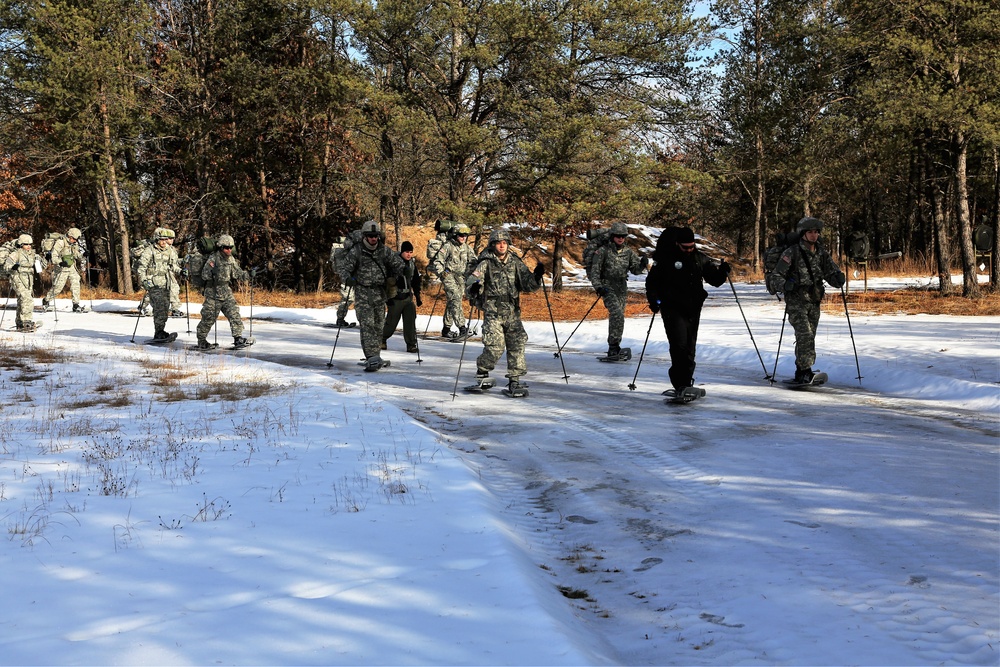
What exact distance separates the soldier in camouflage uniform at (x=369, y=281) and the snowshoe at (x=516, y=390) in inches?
135

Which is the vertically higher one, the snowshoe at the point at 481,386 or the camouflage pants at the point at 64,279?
the camouflage pants at the point at 64,279

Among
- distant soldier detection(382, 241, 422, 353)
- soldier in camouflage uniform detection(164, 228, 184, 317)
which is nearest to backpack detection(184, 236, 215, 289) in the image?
soldier in camouflage uniform detection(164, 228, 184, 317)

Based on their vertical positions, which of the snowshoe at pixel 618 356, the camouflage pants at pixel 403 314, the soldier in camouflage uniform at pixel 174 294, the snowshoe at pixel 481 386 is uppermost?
the soldier in camouflage uniform at pixel 174 294

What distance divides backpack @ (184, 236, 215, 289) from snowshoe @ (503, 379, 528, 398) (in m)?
8.27

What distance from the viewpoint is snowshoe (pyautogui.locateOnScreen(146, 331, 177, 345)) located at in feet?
61.4

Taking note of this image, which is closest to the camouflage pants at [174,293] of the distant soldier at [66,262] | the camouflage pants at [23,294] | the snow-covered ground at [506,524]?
the camouflage pants at [23,294]

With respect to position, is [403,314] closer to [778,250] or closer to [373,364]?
[373,364]

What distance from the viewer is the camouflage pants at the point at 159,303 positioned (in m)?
18.2

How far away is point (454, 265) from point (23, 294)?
11421 millimetres

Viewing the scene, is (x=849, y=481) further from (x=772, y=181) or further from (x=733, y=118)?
(x=772, y=181)

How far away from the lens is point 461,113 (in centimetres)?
2770

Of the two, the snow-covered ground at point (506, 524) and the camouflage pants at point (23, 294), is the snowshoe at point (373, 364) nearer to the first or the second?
the snow-covered ground at point (506, 524)

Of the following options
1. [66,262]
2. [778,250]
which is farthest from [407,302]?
[66,262]

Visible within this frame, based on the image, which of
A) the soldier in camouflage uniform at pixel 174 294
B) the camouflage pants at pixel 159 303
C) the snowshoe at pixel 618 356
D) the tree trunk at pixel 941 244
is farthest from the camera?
the tree trunk at pixel 941 244
